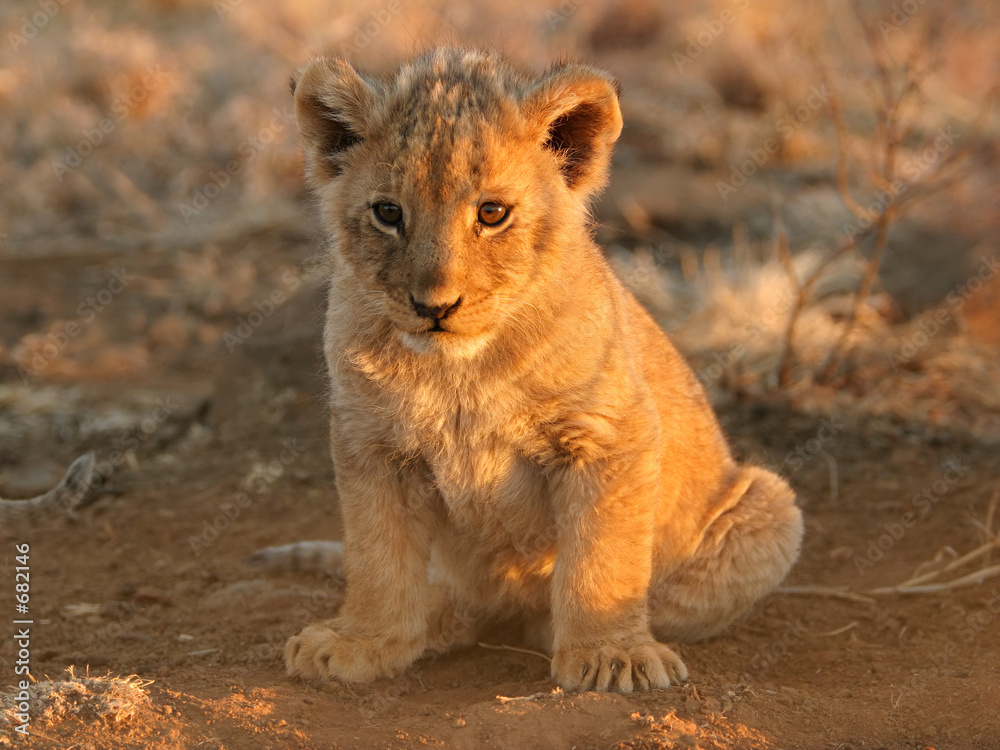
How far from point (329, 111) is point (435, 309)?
109 cm

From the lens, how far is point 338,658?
4723 mm

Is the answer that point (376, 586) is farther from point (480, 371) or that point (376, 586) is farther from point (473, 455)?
point (480, 371)

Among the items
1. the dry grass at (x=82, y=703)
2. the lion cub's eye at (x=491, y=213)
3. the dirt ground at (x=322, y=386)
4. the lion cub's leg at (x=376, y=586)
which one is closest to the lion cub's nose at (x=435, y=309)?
the lion cub's eye at (x=491, y=213)

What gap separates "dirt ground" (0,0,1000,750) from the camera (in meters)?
4.35

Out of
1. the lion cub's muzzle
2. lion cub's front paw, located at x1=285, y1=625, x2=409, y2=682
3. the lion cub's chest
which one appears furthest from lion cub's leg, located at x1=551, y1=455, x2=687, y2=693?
the lion cub's muzzle

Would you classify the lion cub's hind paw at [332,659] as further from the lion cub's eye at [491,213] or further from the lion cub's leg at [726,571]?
the lion cub's eye at [491,213]

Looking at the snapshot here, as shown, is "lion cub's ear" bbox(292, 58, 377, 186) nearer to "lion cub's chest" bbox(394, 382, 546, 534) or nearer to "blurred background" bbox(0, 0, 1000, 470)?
"lion cub's chest" bbox(394, 382, 546, 534)

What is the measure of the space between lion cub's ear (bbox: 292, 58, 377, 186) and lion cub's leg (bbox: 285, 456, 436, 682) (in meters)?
1.26

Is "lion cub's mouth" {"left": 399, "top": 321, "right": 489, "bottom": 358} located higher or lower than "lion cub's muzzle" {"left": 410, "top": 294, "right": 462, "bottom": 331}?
lower

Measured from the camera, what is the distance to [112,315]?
34.6ft

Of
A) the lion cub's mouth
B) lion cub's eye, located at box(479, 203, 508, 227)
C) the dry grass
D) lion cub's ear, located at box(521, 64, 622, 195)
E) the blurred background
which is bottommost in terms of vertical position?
the dry grass

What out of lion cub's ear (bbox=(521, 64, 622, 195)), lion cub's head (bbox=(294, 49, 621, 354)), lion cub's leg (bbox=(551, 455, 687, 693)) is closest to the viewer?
lion cub's head (bbox=(294, 49, 621, 354))

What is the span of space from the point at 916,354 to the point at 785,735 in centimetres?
544

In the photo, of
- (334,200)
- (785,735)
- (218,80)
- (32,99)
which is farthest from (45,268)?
(785,735)
